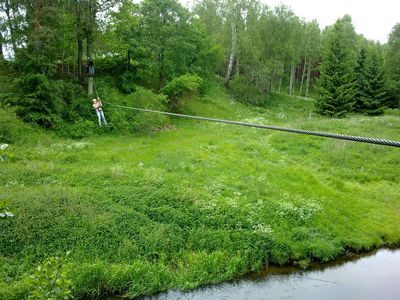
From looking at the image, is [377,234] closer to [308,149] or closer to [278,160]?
[278,160]

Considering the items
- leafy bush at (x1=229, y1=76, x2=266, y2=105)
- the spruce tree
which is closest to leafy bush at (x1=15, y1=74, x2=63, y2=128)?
leafy bush at (x1=229, y1=76, x2=266, y2=105)

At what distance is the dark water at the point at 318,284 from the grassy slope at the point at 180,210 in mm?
325

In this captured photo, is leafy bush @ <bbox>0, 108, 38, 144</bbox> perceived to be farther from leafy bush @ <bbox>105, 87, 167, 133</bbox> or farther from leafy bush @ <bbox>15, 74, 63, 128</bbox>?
leafy bush @ <bbox>105, 87, 167, 133</bbox>

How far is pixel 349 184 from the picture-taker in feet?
47.6

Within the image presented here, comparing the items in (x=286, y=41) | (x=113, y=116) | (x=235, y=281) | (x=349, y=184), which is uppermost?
(x=286, y=41)

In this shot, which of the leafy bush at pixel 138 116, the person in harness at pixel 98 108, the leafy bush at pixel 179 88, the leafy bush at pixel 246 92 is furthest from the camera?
the leafy bush at pixel 246 92

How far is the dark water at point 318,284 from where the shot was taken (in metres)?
7.96

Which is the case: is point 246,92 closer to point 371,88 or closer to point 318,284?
point 371,88

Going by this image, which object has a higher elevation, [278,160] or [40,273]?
[40,273]

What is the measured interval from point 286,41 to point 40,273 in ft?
132

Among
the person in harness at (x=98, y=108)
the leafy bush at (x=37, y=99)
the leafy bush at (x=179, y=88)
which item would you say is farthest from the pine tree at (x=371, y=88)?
the leafy bush at (x=37, y=99)

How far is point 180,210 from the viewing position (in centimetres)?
1052

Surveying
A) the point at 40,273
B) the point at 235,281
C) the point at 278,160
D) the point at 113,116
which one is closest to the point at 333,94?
the point at 278,160

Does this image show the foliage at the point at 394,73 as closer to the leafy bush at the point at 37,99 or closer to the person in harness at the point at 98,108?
the person in harness at the point at 98,108
